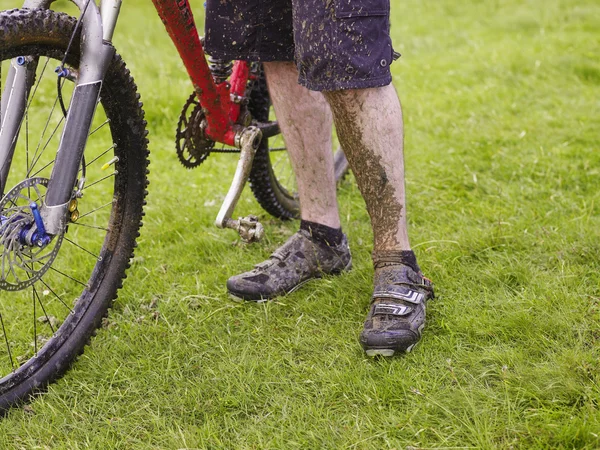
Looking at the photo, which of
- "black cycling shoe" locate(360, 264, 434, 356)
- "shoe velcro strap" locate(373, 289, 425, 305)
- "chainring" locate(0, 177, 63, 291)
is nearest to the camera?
"chainring" locate(0, 177, 63, 291)

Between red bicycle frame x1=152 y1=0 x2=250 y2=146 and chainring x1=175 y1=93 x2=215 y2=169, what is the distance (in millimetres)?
33

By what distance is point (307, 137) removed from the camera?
250 centimetres

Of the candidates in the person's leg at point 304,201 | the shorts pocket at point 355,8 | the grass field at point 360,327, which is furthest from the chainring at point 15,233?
the shorts pocket at point 355,8

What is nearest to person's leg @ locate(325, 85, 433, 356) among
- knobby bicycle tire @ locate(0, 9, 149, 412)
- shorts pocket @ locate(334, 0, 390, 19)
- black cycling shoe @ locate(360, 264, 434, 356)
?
black cycling shoe @ locate(360, 264, 434, 356)

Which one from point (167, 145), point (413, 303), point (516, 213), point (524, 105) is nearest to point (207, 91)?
point (413, 303)

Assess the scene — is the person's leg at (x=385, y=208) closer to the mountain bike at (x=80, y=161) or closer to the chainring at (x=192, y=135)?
the mountain bike at (x=80, y=161)

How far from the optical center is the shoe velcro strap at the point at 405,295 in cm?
217

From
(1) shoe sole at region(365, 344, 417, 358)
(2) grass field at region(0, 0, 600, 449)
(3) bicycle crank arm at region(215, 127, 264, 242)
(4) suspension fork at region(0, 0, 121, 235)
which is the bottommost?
(2) grass field at region(0, 0, 600, 449)

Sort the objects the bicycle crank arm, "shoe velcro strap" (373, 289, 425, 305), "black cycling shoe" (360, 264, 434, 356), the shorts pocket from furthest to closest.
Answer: the bicycle crank arm < "shoe velcro strap" (373, 289, 425, 305) < "black cycling shoe" (360, 264, 434, 356) < the shorts pocket

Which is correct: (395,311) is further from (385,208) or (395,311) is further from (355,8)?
(355,8)

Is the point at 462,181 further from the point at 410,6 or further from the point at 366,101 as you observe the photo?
the point at 410,6

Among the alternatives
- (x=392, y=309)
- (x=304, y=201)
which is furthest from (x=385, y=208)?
(x=304, y=201)

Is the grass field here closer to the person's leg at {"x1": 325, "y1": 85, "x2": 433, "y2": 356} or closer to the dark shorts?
the person's leg at {"x1": 325, "y1": 85, "x2": 433, "y2": 356}

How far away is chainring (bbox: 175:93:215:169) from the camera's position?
2.56 metres
